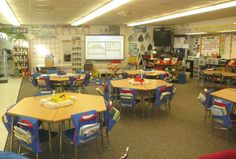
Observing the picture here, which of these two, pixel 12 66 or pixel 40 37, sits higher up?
pixel 40 37

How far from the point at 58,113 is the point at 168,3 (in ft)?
13.2

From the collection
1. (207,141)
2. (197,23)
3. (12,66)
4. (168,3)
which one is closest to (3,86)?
(12,66)

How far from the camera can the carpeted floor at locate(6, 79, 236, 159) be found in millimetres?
3941

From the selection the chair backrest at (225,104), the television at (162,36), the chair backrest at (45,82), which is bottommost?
the chair backrest at (225,104)

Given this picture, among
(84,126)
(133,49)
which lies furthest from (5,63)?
(84,126)

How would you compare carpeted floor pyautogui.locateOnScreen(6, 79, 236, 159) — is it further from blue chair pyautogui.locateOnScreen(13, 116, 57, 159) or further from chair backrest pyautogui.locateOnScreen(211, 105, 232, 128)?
blue chair pyautogui.locateOnScreen(13, 116, 57, 159)

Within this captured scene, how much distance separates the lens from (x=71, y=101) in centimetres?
418

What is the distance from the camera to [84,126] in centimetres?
328

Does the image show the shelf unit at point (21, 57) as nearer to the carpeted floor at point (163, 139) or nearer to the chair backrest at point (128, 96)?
the carpeted floor at point (163, 139)

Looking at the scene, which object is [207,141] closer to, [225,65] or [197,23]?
[225,65]

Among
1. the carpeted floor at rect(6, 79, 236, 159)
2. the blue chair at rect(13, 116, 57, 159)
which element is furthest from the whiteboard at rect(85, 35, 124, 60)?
the blue chair at rect(13, 116, 57, 159)

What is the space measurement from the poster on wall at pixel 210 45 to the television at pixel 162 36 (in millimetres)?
1768

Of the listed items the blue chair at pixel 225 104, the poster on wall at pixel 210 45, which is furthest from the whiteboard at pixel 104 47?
the blue chair at pixel 225 104

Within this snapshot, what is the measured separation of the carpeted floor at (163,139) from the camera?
12.9ft
